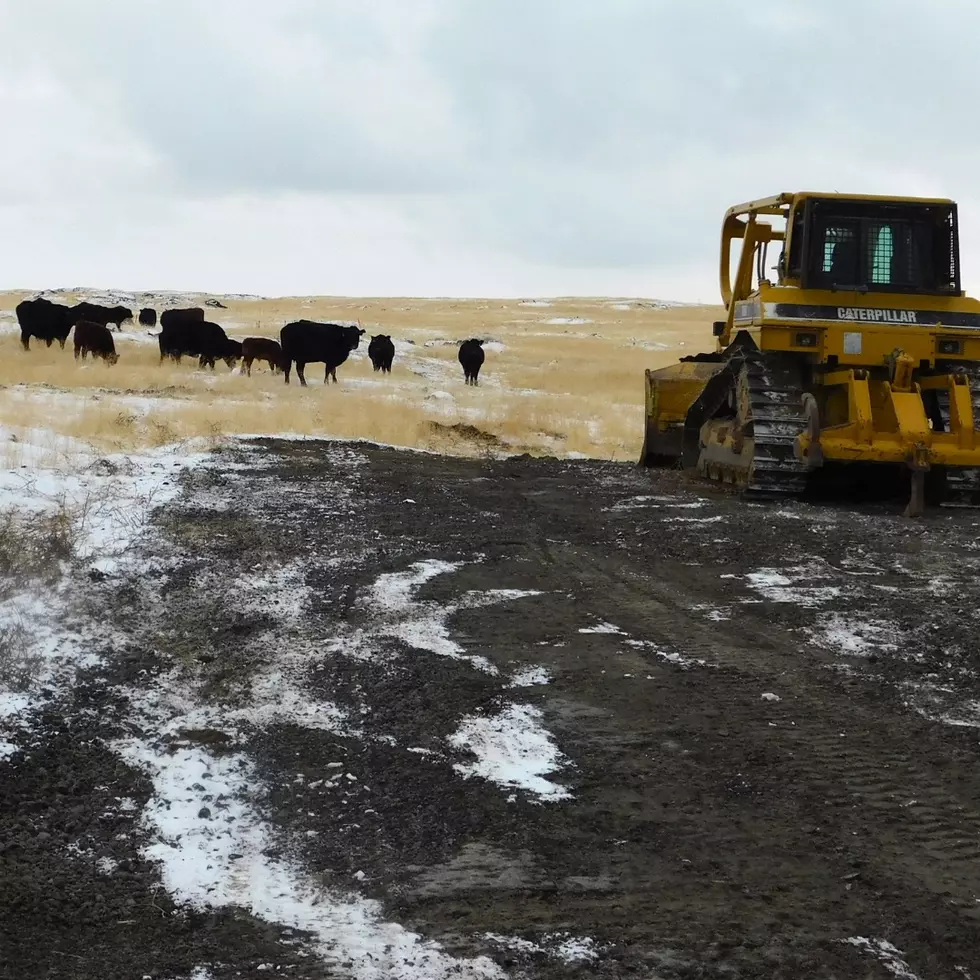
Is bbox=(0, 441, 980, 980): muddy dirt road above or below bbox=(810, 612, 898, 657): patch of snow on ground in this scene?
below

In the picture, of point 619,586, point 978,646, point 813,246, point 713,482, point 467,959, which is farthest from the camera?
point 713,482

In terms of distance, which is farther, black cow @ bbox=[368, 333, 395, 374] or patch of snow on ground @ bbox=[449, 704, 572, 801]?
black cow @ bbox=[368, 333, 395, 374]

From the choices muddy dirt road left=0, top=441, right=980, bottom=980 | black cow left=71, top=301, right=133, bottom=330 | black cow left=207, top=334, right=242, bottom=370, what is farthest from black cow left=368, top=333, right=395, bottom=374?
muddy dirt road left=0, top=441, right=980, bottom=980

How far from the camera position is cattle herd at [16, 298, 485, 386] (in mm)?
29484

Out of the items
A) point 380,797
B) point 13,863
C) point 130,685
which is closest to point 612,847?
point 380,797

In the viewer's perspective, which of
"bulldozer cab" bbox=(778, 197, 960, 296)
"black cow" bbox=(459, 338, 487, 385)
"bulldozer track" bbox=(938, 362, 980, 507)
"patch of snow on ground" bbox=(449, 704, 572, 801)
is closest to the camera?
"patch of snow on ground" bbox=(449, 704, 572, 801)

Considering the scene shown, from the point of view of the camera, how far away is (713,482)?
12.7 metres

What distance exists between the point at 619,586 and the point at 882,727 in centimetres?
274

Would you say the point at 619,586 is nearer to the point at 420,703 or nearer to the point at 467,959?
the point at 420,703

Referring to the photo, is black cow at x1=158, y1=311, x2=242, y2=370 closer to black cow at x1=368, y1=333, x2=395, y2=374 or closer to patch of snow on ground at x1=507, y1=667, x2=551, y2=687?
black cow at x1=368, y1=333, x2=395, y2=374

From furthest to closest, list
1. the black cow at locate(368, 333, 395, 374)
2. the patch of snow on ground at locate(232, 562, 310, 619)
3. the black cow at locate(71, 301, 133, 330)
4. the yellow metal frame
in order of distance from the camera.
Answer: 1. the black cow at locate(71, 301, 133, 330)
2. the black cow at locate(368, 333, 395, 374)
3. the yellow metal frame
4. the patch of snow on ground at locate(232, 562, 310, 619)

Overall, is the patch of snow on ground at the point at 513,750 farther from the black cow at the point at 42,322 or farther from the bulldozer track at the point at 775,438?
the black cow at the point at 42,322

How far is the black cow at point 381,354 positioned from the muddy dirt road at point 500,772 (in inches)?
993

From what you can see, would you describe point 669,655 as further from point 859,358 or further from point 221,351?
point 221,351
